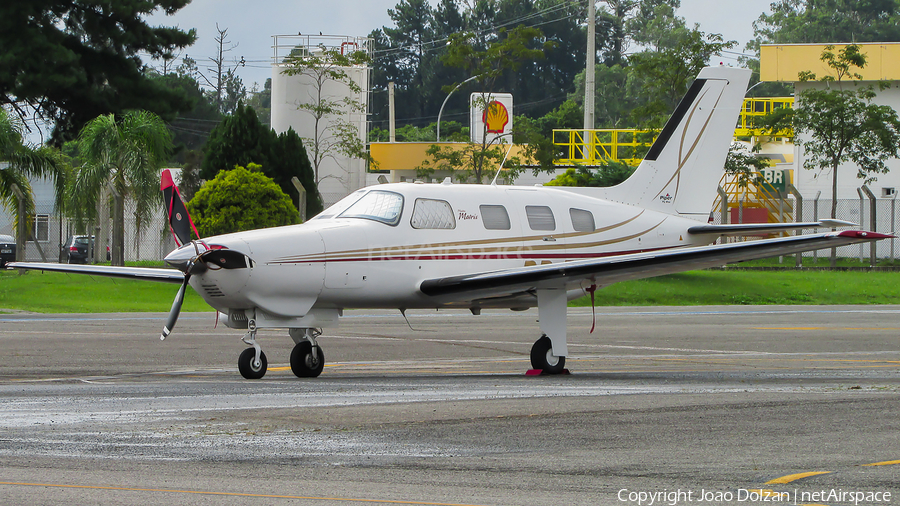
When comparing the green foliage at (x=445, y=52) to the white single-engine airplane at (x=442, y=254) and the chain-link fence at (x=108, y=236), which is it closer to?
the chain-link fence at (x=108, y=236)

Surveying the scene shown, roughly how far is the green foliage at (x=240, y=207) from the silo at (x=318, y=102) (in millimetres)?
15827

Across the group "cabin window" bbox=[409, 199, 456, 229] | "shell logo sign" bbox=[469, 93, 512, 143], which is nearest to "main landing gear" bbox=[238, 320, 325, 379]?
"cabin window" bbox=[409, 199, 456, 229]

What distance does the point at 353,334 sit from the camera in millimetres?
19312

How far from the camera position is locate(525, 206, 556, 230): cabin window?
13905 millimetres

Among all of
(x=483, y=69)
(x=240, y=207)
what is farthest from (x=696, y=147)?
(x=483, y=69)

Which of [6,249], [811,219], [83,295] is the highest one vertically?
[811,219]

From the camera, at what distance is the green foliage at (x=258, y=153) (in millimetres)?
39281

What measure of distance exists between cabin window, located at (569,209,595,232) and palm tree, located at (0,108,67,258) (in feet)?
72.8

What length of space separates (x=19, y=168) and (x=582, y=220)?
24.1 meters

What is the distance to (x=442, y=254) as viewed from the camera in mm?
13172

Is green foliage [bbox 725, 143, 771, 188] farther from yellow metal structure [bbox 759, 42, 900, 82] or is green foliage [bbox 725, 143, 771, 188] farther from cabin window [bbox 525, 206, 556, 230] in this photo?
cabin window [bbox 525, 206, 556, 230]

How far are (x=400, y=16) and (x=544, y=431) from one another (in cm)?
11192

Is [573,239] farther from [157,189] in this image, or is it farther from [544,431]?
[157,189]

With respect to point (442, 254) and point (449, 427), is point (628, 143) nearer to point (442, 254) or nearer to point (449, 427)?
point (442, 254)
